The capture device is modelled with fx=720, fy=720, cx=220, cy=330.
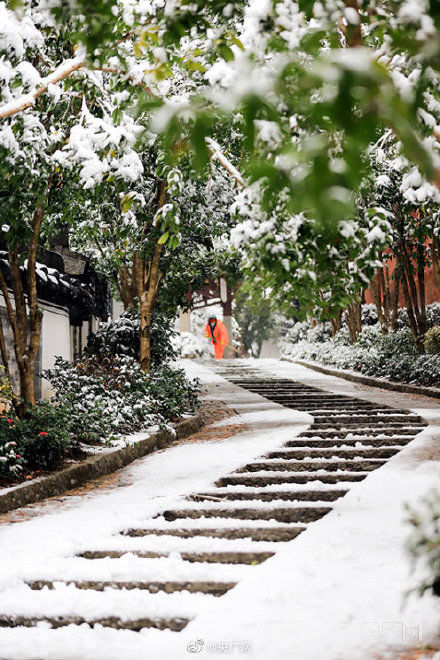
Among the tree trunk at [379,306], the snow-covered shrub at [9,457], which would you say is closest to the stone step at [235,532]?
the snow-covered shrub at [9,457]

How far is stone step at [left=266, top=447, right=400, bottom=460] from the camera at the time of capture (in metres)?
7.83

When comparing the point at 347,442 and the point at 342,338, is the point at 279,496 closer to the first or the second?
the point at 347,442

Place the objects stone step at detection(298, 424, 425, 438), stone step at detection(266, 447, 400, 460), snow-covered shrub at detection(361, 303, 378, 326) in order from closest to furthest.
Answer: stone step at detection(266, 447, 400, 460) < stone step at detection(298, 424, 425, 438) < snow-covered shrub at detection(361, 303, 378, 326)

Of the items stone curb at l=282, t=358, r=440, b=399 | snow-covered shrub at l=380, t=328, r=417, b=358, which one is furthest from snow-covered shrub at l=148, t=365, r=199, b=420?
snow-covered shrub at l=380, t=328, r=417, b=358

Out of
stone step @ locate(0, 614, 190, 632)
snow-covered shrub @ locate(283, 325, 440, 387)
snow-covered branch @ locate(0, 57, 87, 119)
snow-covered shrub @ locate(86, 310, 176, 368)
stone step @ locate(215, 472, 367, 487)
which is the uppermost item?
snow-covered branch @ locate(0, 57, 87, 119)

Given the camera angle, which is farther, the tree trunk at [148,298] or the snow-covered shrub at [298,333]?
the snow-covered shrub at [298,333]

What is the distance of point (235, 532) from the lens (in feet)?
16.5

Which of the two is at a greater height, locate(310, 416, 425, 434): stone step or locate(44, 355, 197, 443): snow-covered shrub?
locate(44, 355, 197, 443): snow-covered shrub

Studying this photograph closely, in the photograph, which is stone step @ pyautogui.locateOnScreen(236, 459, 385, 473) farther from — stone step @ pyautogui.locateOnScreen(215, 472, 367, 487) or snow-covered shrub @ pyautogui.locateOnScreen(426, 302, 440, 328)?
snow-covered shrub @ pyautogui.locateOnScreen(426, 302, 440, 328)

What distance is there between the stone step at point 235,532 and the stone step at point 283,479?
5.17 feet

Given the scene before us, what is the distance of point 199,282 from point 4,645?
14813 mm

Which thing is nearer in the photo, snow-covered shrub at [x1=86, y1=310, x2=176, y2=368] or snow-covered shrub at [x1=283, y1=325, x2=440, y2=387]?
snow-covered shrub at [x1=86, y1=310, x2=176, y2=368]

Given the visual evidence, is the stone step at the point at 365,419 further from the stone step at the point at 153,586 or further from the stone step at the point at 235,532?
the stone step at the point at 153,586

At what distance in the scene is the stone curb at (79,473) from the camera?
253 inches
